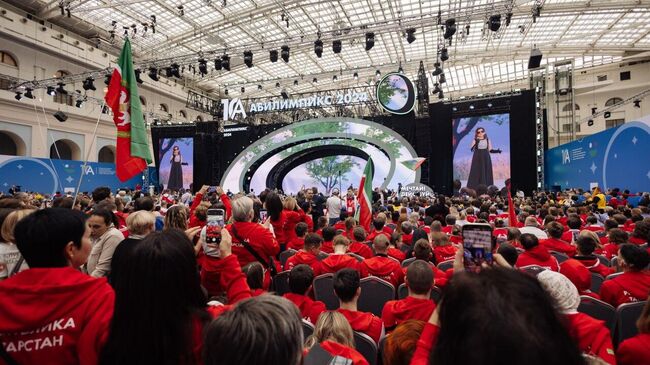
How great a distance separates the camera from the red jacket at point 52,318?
1.21 m

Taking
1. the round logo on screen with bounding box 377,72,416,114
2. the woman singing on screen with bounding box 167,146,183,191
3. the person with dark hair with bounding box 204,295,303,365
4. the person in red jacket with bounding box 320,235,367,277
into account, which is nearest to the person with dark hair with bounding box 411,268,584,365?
the person with dark hair with bounding box 204,295,303,365

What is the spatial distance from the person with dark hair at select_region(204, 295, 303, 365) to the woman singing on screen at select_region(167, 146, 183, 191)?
22.6 m

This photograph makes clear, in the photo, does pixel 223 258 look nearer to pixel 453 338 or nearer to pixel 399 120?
pixel 453 338

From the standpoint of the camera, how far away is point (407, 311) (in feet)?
7.63

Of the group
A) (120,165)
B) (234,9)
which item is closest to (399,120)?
(234,9)

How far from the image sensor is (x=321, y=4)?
17.9 metres

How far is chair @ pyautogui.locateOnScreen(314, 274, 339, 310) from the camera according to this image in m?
3.27

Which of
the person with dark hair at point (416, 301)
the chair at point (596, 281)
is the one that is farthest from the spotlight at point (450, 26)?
the person with dark hair at point (416, 301)

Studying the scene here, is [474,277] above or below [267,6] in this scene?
below

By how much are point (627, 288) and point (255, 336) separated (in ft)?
10.3

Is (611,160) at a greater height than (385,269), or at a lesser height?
greater

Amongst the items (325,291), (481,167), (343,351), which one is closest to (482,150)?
(481,167)

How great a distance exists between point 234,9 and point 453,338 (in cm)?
2084

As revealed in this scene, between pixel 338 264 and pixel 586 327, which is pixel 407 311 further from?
pixel 338 264
